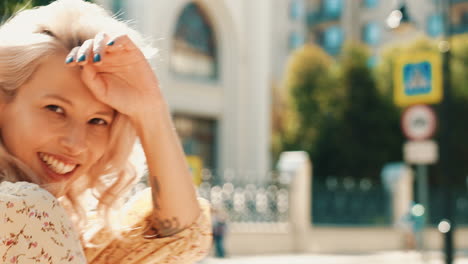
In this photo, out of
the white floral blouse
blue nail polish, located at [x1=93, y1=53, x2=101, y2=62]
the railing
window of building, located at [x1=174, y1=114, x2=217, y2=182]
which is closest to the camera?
the white floral blouse

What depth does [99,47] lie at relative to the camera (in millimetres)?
1229

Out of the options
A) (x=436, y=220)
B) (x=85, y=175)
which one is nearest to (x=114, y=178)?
(x=85, y=175)

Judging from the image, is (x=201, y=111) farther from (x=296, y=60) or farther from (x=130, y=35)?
(x=130, y=35)

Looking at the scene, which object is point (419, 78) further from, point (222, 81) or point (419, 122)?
point (222, 81)

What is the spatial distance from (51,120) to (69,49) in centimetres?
15

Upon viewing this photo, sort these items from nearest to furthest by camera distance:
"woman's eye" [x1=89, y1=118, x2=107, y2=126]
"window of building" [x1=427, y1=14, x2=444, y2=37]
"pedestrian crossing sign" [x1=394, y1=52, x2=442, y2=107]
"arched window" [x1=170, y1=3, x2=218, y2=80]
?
"woman's eye" [x1=89, y1=118, x2=107, y2=126] < "pedestrian crossing sign" [x1=394, y1=52, x2=442, y2=107] < "arched window" [x1=170, y1=3, x2=218, y2=80] < "window of building" [x1=427, y1=14, x2=444, y2=37]

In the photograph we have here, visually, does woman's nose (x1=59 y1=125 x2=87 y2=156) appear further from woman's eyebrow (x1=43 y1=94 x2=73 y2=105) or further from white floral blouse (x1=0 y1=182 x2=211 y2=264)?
white floral blouse (x1=0 y1=182 x2=211 y2=264)

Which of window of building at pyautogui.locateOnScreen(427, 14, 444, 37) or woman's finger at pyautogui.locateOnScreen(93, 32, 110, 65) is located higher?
window of building at pyautogui.locateOnScreen(427, 14, 444, 37)

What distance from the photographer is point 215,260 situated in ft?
55.0

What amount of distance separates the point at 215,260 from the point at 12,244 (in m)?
16.0

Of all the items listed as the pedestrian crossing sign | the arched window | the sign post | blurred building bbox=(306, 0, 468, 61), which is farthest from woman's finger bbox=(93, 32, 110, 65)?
A: blurred building bbox=(306, 0, 468, 61)

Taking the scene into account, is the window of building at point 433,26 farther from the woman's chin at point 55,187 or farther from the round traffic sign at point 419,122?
the woman's chin at point 55,187

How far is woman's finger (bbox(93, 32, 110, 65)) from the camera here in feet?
4.00

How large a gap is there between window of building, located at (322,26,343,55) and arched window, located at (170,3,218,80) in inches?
1181
